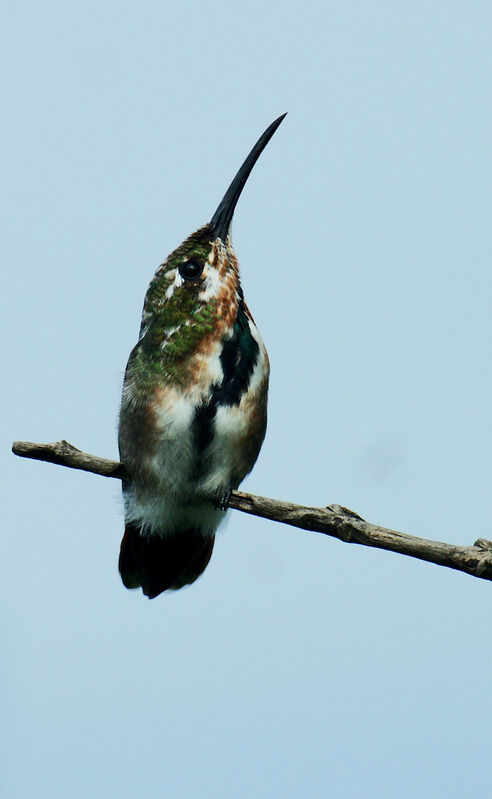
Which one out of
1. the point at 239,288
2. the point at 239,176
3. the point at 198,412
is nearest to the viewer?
the point at 198,412

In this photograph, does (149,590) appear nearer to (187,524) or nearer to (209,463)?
(187,524)

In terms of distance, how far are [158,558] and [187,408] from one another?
43.9 inches

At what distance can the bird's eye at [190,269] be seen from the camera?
5555 mm

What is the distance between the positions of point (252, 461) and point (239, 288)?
976 millimetres

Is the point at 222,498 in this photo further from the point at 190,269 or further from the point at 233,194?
the point at 233,194

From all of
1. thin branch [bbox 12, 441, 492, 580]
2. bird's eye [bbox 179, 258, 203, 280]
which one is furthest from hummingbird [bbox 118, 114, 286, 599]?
thin branch [bbox 12, 441, 492, 580]

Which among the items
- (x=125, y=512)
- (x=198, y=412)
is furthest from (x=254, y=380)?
(x=125, y=512)

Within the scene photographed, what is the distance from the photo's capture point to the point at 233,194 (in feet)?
19.7

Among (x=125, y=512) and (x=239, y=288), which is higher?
(x=239, y=288)

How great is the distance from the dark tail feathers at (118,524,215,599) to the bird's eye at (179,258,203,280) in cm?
145

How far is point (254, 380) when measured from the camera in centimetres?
535

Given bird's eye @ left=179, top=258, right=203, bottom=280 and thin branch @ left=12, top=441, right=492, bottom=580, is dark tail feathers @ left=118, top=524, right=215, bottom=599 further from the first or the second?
bird's eye @ left=179, top=258, right=203, bottom=280

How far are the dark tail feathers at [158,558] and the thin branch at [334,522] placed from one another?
82 cm

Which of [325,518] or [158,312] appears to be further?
[158,312]
